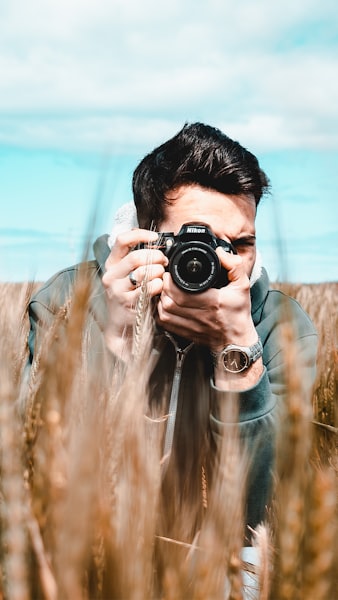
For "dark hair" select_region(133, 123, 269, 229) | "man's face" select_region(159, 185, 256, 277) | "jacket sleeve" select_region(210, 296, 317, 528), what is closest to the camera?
"jacket sleeve" select_region(210, 296, 317, 528)

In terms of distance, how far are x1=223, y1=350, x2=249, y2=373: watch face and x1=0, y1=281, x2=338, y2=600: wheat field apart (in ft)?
2.52

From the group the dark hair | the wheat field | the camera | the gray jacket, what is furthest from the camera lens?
the wheat field

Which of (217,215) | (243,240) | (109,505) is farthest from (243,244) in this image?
(109,505)

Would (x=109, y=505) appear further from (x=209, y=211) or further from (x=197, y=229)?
(x=209, y=211)

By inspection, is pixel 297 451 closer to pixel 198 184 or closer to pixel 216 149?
pixel 198 184

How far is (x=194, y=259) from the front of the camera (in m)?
1.48

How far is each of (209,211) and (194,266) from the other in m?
0.33

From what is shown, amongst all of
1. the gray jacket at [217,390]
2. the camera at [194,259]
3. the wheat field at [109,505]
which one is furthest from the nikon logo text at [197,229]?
the wheat field at [109,505]

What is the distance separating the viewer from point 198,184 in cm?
186

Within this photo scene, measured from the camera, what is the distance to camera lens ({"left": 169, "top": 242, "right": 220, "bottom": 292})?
1484mm

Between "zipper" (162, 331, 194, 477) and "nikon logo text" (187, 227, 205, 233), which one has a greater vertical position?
"nikon logo text" (187, 227, 205, 233)

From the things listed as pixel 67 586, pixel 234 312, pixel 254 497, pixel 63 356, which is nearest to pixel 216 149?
pixel 234 312

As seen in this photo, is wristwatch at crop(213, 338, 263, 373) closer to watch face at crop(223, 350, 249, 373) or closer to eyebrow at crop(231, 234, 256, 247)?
watch face at crop(223, 350, 249, 373)

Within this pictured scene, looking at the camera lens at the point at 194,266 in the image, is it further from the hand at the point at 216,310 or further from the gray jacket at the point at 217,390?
the gray jacket at the point at 217,390
